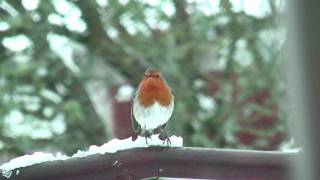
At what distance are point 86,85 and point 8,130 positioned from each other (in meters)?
0.94

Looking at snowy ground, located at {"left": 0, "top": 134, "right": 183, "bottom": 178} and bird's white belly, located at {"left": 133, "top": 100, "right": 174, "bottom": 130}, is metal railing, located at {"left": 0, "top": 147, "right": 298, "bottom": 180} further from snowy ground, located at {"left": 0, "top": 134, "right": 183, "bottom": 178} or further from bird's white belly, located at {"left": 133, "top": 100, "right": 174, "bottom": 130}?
bird's white belly, located at {"left": 133, "top": 100, "right": 174, "bottom": 130}

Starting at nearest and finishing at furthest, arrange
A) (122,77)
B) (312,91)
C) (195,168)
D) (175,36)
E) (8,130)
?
(312,91) < (195,168) < (8,130) < (175,36) < (122,77)

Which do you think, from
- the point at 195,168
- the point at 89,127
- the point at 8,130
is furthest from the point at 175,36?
the point at 195,168

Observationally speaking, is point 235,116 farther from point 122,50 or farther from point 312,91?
point 312,91

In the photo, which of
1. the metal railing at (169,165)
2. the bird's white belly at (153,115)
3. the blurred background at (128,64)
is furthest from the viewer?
the blurred background at (128,64)

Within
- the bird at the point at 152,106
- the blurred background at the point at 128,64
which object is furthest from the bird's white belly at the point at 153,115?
the blurred background at the point at 128,64

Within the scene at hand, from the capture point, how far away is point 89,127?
5320 mm

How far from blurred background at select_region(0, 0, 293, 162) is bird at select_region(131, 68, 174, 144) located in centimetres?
202

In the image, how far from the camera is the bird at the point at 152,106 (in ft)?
9.23

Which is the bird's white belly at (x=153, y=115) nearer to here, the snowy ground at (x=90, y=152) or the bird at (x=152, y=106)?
the bird at (x=152, y=106)

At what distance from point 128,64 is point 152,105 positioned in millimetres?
2534

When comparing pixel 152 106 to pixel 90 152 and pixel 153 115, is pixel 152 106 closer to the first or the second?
pixel 153 115

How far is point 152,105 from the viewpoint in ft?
9.27

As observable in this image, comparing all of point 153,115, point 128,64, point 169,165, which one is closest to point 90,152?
point 169,165
